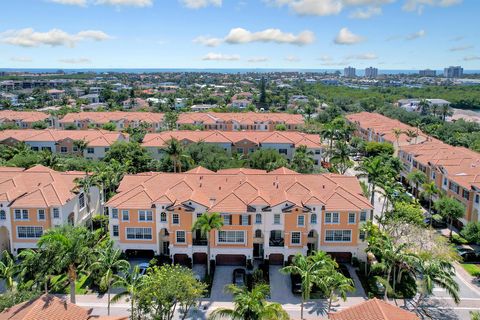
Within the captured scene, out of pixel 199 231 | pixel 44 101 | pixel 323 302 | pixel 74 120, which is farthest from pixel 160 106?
pixel 323 302

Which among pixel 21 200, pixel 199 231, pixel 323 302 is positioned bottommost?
pixel 323 302

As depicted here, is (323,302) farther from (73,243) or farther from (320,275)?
(73,243)

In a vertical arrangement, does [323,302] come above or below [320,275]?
below

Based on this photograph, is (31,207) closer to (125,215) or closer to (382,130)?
(125,215)

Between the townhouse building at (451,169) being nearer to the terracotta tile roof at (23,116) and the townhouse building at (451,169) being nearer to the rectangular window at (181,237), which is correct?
the rectangular window at (181,237)

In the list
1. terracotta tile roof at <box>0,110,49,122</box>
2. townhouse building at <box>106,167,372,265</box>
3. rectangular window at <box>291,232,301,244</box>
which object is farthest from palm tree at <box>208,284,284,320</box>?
terracotta tile roof at <box>0,110,49,122</box>

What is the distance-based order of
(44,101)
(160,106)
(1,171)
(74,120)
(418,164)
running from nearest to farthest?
(1,171)
(418,164)
(74,120)
(160,106)
(44,101)
